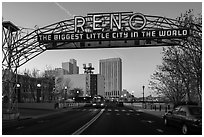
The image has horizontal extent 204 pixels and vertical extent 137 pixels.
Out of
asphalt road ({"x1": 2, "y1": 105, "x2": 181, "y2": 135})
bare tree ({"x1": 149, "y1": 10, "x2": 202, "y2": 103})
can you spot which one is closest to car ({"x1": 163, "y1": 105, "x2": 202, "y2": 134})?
asphalt road ({"x1": 2, "y1": 105, "x2": 181, "y2": 135})

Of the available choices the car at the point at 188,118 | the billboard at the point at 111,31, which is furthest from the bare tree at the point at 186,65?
the car at the point at 188,118

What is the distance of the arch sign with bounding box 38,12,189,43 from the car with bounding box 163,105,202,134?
258 inches

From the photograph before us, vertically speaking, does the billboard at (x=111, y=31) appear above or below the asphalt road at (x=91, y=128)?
above

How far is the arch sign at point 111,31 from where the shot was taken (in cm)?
2055

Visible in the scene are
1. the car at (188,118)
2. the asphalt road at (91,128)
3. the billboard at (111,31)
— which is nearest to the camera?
the car at (188,118)

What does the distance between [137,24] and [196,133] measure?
33.7ft

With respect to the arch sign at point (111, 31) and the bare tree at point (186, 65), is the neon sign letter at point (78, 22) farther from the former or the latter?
the bare tree at point (186, 65)

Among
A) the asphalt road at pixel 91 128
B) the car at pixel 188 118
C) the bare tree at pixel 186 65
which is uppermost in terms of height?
the bare tree at pixel 186 65

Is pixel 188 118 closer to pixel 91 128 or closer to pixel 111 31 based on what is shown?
pixel 91 128

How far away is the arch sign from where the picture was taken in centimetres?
2055

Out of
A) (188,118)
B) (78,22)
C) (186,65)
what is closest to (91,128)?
(188,118)

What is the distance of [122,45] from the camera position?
22.7 metres

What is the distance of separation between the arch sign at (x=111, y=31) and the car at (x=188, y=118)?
6555mm

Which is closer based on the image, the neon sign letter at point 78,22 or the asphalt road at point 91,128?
the asphalt road at point 91,128
